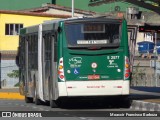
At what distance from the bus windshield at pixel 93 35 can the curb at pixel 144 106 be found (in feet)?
7.64

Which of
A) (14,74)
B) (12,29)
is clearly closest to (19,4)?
(12,29)

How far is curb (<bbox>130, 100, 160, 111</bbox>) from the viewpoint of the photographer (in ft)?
78.8

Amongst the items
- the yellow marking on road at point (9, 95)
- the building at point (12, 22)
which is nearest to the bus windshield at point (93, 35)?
the yellow marking on road at point (9, 95)

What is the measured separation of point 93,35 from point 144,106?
308 centimetres

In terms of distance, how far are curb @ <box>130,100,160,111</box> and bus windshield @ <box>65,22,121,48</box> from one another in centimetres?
233

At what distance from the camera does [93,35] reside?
24875 mm

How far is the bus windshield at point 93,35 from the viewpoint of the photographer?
81.0 feet

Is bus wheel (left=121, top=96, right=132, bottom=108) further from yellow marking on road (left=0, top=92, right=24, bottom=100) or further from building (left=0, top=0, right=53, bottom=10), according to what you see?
building (left=0, top=0, right=53, bottom=10)

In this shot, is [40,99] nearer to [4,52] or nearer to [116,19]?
[116,19]

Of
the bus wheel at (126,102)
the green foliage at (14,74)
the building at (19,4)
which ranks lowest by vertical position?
the green foliage at (14,74)

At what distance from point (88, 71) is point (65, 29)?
5.45ft

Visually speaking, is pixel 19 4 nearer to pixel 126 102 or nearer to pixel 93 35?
pixel 126 102

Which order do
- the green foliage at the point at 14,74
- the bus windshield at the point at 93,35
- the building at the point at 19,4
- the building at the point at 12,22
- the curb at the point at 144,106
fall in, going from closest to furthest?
1. the curb at the point at 144,106
2. the bus windshield at the point at 93,35
3. the green foliage at the point at 14,74
4. the building at the point at 12,22
5. the building at the point at 19,4

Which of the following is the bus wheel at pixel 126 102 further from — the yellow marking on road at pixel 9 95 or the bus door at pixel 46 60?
the yellow marking on road at pixel 9 95
